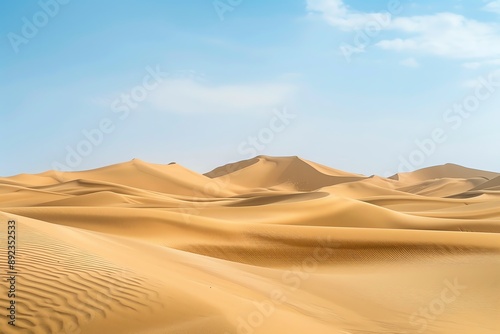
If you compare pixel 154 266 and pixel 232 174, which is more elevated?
pixel 232 174

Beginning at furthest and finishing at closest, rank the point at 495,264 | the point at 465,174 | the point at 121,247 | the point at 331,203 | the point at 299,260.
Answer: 1. the point at 465,174
2. the point at 331,203
3. the point at 299,260
4. the point at 495,264
5. the point at 121,247

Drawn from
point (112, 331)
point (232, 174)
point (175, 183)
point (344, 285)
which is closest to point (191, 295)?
point (112, 331)

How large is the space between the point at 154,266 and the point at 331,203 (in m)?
16.7

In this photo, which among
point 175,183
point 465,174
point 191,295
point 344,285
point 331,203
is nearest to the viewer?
point 191,295

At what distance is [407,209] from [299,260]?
21477mm

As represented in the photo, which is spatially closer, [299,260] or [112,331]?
[112,331]

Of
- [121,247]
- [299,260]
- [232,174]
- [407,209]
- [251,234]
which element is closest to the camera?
[121,247]

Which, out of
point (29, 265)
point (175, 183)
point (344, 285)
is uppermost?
point (175, 183)

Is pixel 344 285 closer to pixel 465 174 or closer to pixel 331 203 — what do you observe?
pixel 331 203

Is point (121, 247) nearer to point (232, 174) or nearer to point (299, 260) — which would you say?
point (299, 260)

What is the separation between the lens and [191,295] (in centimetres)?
584

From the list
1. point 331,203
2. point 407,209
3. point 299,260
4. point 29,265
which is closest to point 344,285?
point 299,260

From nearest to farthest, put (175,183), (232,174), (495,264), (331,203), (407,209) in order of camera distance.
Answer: (495,264)
(331,203)
(407,209)
(175,183)
(232,174)

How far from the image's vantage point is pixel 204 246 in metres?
14.0
